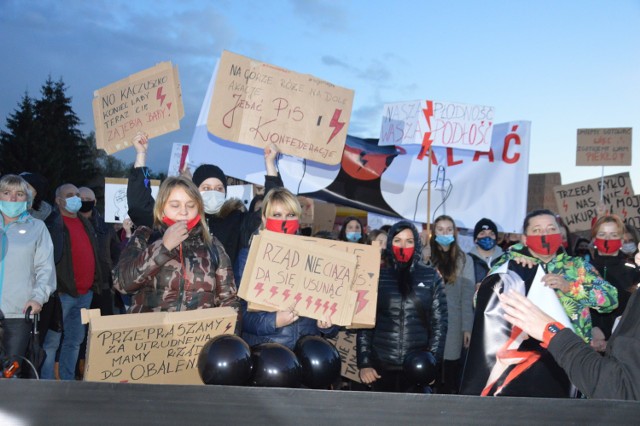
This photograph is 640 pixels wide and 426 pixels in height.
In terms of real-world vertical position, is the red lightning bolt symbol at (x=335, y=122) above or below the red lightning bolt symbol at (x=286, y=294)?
above

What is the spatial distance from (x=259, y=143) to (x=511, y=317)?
3743 millimetres

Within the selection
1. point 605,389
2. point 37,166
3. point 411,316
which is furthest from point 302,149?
point 37,166

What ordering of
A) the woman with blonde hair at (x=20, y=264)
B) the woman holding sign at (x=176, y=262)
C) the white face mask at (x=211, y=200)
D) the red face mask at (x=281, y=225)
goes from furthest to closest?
1. the woman with blonde hair at (x=20, y=264)
2. the white face mask at (x=211, y=200)
3. the red face mask at (x=281, y=225)
4. the woman holding sign at (x=176, y=262)

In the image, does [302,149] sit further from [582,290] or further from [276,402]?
[276,402]

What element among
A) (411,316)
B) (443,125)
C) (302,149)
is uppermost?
(443,125)

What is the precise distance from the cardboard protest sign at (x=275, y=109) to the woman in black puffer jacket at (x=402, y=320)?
1.18 meters

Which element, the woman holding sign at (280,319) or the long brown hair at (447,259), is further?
the long brown hair at (447,259)

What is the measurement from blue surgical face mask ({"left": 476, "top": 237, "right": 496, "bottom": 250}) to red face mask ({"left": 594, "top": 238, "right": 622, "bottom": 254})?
1273 millimetres

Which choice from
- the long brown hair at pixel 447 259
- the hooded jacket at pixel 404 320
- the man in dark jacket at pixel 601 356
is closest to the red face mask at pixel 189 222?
the hooded jacket at pixel 404 320

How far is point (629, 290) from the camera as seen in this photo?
19.3 feet

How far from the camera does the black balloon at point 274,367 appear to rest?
3.22 m

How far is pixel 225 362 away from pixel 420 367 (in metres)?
1.99

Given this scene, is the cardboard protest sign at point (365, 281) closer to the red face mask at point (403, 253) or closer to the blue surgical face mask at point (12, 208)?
the red face mask at point (403, 253)

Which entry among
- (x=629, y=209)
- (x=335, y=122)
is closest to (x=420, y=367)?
(x=335, y=122)
